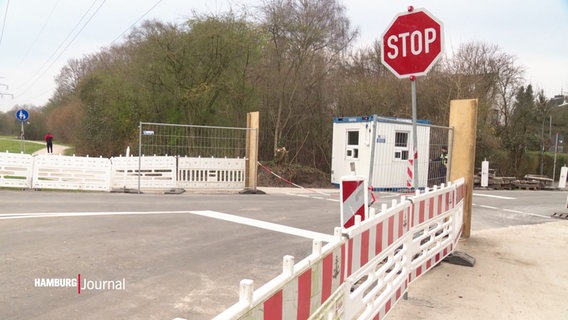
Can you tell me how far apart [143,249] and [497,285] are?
508 cm

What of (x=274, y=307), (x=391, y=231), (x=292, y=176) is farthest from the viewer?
(x=292, y=176)

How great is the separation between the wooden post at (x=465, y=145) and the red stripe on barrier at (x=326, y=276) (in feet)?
20.5

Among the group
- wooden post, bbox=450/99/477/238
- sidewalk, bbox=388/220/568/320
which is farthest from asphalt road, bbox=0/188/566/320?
wooden post, bbox=450/99/477/238

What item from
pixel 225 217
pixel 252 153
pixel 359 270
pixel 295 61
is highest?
pixel 295 61

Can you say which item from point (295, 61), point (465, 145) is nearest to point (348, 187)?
point (465, 145)

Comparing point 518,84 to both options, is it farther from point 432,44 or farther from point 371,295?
point 371,295

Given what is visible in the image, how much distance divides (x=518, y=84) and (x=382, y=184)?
26415mm

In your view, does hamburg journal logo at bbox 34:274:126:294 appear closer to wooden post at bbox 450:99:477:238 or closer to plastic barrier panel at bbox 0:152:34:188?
wooden post at bbox 450:99:477:238

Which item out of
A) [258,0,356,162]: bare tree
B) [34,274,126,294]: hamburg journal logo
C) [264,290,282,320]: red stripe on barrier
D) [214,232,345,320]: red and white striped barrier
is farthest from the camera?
[258,0,356,162]: bare tree

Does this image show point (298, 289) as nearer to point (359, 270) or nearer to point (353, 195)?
point (359, 270)

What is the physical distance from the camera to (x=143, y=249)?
652 centimetres

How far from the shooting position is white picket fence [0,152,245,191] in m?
14.2

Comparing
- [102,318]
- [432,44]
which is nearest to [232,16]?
[432,44]

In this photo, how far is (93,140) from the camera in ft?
86.4
